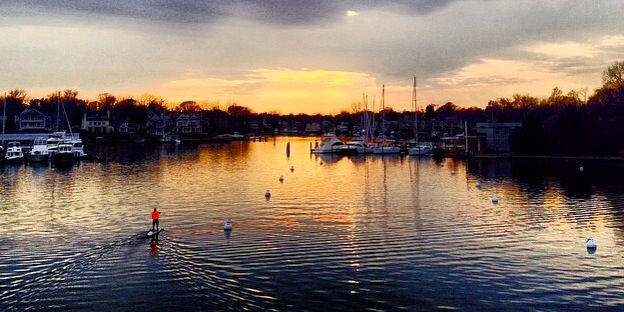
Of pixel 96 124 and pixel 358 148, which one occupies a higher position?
pixel 96 124

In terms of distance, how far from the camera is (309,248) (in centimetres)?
2472

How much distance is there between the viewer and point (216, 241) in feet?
84.7

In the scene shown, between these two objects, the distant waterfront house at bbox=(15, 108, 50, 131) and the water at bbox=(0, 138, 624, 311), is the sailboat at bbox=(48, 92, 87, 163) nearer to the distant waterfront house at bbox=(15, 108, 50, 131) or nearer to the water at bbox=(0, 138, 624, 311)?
the water at bbox=(0, 138, 624, 311)

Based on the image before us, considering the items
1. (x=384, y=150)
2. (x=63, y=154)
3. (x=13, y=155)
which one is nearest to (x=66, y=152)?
(x=63, y=154)

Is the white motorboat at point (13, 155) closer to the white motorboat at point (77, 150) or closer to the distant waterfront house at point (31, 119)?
the white motorboat at point (77, 150)

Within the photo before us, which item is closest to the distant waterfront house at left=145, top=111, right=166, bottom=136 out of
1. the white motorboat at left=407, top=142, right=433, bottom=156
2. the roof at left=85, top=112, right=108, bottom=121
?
the roof at left=85, top=112, right=108, bottom=121

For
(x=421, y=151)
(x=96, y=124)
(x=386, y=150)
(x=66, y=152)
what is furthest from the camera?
(x=96, y=124)

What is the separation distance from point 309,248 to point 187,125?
561 feet

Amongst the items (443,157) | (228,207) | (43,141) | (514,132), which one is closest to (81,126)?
(43,141)

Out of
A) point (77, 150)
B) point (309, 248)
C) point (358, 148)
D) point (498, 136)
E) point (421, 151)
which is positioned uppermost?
point (498, 136)

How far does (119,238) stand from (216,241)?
469 centimetres

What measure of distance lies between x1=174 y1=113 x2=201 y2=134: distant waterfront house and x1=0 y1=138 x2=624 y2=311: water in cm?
13990

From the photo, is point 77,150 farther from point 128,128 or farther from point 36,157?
point 128,128

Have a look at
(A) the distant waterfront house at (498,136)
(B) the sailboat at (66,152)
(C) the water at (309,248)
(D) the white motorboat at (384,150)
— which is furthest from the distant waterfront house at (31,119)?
(A) the distant waterfront house at (498,136)
